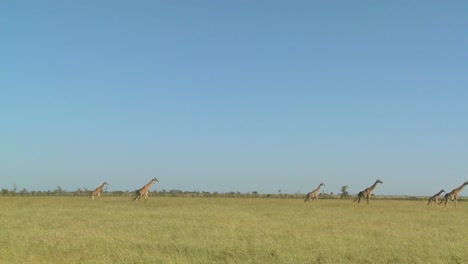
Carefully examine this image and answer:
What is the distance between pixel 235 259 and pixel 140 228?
761 cm

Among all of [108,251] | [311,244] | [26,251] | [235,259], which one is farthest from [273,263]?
[26,251]

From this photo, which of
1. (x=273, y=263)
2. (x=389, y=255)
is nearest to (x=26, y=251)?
(x=273, y=263)

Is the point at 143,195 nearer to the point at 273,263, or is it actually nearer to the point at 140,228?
the point at 140,228

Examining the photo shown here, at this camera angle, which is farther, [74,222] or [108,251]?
[74,222]

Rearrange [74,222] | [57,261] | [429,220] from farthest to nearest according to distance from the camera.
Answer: [429,220], [74,222], [57,261]

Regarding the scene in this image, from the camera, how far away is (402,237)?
16.5m

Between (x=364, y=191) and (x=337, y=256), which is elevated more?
(x=364, y=191)

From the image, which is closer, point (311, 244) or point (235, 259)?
point (235, 259)

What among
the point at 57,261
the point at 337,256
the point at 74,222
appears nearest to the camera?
the point at 57,261

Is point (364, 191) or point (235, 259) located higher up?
point (364, 191)

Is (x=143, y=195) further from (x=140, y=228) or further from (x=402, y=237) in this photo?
(x=402, y=237)

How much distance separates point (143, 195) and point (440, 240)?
34.1 metres

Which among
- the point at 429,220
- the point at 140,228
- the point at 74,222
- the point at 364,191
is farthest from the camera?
the point at 364,191

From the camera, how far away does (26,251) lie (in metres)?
13.0
